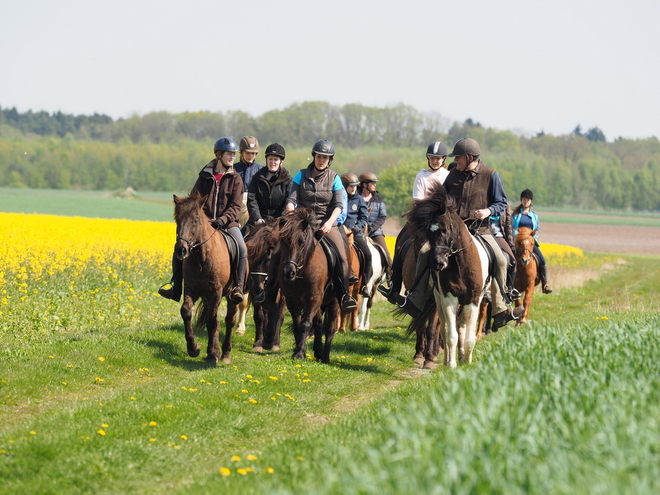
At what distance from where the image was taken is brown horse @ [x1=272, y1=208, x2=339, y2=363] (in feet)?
34.0

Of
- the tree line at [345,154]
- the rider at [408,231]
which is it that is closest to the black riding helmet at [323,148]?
the rider at [408,231]

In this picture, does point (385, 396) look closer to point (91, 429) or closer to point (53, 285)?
point (91, 429)

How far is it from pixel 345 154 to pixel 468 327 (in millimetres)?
105145

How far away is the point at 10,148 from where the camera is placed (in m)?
99.6

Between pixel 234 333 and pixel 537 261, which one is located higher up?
pixel 537 261

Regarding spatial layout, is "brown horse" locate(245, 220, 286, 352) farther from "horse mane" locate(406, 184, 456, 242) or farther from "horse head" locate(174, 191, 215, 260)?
"horse mane" locate(406, 184, 456, 242)

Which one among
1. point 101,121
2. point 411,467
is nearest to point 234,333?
point 411,467

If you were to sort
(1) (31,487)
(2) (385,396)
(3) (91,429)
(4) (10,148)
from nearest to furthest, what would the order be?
(1) (31,487) < (3) (91,429) < (2) (385,396) < (4) (10,148)

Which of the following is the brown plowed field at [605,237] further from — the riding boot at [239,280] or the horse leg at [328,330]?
the riding boot at [239,280]

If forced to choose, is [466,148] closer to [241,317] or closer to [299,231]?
[299,231]

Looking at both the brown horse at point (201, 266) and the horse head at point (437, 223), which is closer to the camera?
the horse head at point (437, 223)

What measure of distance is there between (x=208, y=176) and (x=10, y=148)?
9720 cm

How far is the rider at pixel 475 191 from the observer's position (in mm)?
10539

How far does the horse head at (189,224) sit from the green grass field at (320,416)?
1.55m
